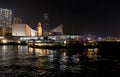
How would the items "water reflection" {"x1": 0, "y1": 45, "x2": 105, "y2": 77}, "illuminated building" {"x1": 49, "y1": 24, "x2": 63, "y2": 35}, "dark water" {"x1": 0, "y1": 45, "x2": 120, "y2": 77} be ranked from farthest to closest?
1. "illuminated building" {"x1": 49, "y1": 24, "x2": 63, "y2": 35}
2. "water reflection" {"x1": 0, "y1": 45, "x2": 105, "y2": 77}
3. "dark water" {"x1": 0, "y1": 45, "x2": 120, "y2": 77}

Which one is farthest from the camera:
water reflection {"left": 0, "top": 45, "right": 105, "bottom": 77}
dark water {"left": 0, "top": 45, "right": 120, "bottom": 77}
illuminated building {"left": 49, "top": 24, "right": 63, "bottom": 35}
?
illuminated building {"left": 49, "top": 24, "right": 63, "bottom": 35}

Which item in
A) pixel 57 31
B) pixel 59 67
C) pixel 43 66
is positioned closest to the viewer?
pixel 59 67

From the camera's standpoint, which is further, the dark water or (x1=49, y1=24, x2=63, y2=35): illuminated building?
(x1=49, y1=24, x2=63, y2=35): illuminated building

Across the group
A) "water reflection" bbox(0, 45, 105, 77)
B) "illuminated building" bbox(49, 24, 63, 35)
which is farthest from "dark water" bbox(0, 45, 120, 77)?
"illuminated building" bbox(49, 24, 63, 35)

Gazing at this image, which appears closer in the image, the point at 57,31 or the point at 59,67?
the point at 59,67

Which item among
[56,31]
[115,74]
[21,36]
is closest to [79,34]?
[56,31]

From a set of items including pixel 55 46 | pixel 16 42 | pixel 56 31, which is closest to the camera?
pixel 55 46

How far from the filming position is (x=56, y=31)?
10588cm

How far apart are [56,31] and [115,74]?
90.2 metres

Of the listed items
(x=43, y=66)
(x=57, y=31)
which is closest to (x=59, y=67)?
(x=43, y=66)

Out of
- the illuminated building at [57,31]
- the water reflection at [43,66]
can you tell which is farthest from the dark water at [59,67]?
the illuminated building at [57,31]

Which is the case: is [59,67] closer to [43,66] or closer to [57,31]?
[43,66]

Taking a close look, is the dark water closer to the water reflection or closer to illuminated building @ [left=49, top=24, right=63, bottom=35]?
the water reflection

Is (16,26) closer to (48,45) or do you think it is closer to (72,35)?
(72,35)
